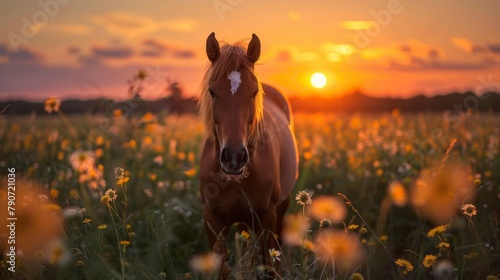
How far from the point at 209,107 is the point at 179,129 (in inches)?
305

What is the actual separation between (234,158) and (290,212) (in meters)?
2.77

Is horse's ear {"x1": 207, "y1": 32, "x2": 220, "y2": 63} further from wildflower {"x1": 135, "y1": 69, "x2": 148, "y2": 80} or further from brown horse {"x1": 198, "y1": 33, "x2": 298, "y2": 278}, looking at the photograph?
wildflower {"x1": 135, "y1": 69, "x2": 148, "y2": 80}

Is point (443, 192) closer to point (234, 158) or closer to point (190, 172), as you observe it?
point (234, 158)

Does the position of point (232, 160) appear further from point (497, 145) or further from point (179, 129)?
point (179, 129)

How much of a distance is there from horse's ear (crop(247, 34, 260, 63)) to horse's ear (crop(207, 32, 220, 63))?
9.8 inches

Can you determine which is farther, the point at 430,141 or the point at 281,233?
the point at 430,141

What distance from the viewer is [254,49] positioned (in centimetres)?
363

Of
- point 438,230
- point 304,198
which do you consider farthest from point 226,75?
point 438,230

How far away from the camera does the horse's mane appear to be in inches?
135

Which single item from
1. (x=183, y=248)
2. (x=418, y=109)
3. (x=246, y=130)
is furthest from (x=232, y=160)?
(x=418, y=109)

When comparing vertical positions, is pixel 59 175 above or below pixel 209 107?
below

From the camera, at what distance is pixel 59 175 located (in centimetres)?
517

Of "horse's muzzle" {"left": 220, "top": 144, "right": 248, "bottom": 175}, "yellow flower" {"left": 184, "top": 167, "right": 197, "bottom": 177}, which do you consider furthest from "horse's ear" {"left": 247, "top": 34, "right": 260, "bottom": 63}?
"yellow flower" {"left": 184, "top": 167, "right": 197, "bottom": 177}

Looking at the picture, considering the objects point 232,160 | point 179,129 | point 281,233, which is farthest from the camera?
point 179,129
